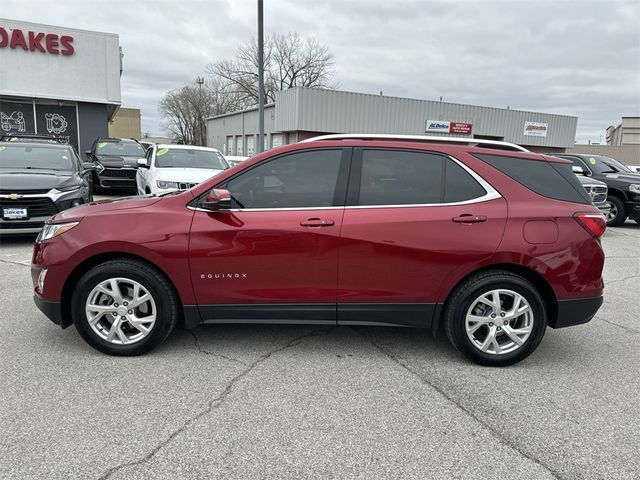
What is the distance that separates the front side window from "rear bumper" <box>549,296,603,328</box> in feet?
6.37

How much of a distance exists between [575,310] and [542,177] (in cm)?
106

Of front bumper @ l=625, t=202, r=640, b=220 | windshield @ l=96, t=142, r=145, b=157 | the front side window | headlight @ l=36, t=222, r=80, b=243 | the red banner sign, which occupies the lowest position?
front bumper @ l=625, t=202, r=640, b=220

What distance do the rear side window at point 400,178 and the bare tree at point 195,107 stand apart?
173ft

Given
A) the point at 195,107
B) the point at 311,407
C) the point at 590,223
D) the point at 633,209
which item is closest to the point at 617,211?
the point at 633,209

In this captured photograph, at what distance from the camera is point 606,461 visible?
2531 mm

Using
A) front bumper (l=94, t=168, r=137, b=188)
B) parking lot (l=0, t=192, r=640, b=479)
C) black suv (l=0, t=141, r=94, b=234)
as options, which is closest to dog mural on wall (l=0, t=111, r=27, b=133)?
front bumper (l=94, t=168, r=137, b=188)

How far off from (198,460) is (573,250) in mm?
2965

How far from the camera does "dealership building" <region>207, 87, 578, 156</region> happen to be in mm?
27625

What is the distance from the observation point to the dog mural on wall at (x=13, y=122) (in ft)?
61.2

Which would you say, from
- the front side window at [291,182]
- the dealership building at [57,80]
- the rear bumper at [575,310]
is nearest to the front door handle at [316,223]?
the front side window at [291,182]

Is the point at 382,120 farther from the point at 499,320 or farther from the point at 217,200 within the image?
the point at 217,200

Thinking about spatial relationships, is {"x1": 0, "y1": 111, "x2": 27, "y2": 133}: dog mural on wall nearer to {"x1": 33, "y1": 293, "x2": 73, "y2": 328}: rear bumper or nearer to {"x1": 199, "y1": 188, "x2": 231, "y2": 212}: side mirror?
{"x1": 33, "y1": 293, "x2": 73, "y2": 328}: rear bumper

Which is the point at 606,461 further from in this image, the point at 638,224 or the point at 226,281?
the point at 638,224

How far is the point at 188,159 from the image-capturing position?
10.7 m
